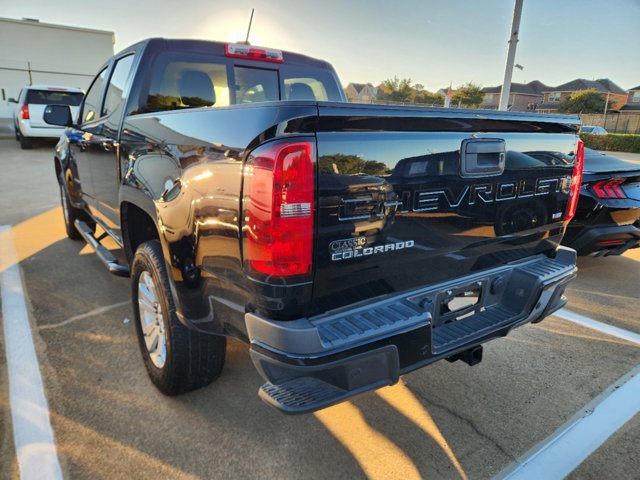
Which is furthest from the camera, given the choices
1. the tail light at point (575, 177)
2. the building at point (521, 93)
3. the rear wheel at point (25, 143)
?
the building at point (521, 93)

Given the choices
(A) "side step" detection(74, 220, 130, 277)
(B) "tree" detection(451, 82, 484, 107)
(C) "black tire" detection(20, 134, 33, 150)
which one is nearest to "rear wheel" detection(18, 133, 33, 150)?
(C) "black tire" detection(20, 134, 33, 150)

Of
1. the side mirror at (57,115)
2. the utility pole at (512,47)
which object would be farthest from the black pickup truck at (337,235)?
the utility pole at (512,47)

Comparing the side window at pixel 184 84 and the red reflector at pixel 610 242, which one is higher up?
the side window at pixel 184 84

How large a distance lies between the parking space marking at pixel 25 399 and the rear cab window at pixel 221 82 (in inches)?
71.9

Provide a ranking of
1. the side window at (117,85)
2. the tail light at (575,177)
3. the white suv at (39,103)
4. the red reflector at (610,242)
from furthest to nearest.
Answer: the white suv at (39,103) → the red reflector at (610,242) → the side window at (117,85) → the tail light at (575,177)

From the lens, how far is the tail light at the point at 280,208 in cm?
155

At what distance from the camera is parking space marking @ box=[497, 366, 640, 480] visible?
7.00ft

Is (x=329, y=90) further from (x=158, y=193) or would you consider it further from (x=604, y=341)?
(x=604, y=341)

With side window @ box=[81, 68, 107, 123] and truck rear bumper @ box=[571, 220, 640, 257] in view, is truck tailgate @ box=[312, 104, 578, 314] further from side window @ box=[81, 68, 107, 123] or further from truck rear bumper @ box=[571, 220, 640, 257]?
side window @ box=[81, 68, 107, 123]

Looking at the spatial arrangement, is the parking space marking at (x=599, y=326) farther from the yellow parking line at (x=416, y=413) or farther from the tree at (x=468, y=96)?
the tree at (x=468, y=96)

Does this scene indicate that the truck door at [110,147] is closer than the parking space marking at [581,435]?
No

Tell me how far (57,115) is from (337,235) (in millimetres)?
3941

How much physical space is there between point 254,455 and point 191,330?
2.28 ft

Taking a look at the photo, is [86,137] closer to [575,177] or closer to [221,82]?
[221,82]
